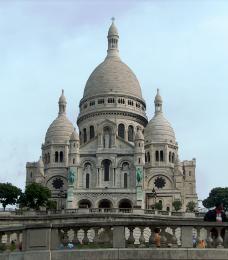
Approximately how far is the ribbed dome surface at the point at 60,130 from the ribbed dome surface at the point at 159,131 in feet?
40.5

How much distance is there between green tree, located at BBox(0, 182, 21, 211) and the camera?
2869 inches

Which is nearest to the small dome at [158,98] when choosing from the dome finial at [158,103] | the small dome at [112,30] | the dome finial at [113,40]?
the dome finial at [158,103]

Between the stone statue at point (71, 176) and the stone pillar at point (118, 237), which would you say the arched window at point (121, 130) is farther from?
the stone pillar at point (118, 237)

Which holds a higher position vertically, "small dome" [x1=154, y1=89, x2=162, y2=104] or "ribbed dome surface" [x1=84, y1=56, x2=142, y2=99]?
"ribbed dome surface" [x1=84, y1=56, x2=142, y2=99]

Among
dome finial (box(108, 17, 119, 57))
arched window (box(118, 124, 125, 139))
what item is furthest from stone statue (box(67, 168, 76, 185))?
dome finial (box(108, 17, 119, 57))

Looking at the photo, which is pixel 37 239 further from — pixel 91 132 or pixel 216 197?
pixel 91 132

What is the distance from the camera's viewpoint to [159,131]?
9550 centimetres

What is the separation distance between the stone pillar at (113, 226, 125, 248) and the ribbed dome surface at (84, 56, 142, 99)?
87.0 meters

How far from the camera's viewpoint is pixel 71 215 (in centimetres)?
5112

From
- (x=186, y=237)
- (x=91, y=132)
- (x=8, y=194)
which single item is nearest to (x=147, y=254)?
(x=186, y=237)

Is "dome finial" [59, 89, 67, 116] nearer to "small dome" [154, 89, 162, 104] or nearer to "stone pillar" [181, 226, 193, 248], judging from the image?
"small dome" [154, 89, 162, 104]

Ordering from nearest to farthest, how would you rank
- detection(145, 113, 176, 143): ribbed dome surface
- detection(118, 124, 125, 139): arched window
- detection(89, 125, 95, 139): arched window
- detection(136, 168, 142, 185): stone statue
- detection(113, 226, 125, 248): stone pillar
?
detection(113, 226, 125, 248): stone pillar → detection(136, 168, 142, 185): stone statue → detection(145, 113, 176, 143): ribbed dome surface → detection(118, 124, 125, 139): arched window → detection(89, 125, 95, 139): arched window

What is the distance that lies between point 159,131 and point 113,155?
989 centimetres

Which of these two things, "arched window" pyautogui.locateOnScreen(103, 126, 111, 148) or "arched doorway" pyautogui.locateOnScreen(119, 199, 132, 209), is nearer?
"arched doorway" pyautogui.locateOnScreen(119, 199, 132, 209)
